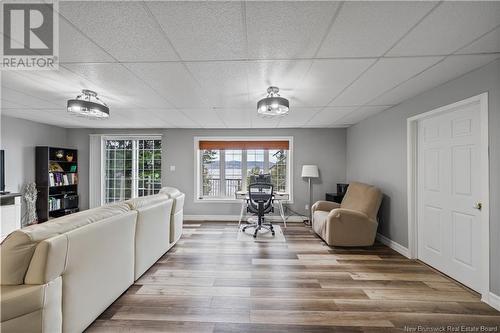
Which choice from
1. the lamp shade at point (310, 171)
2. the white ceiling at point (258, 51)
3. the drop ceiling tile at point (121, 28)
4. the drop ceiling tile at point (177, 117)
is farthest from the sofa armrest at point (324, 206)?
the drop ceiling tile at point (121, 28)

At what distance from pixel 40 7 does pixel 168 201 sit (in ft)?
7.91

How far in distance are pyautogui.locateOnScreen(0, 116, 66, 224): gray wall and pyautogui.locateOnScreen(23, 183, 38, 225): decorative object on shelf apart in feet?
0.38

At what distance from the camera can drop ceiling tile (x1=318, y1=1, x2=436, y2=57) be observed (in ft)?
4.46

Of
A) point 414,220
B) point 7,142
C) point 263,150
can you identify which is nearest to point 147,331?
point 414,220

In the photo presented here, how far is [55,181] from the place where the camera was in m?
4.90

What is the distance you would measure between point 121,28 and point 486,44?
2.81 meters

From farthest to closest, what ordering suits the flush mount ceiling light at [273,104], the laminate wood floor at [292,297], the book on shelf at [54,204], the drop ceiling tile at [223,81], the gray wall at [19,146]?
the book on shelf at [54,204] < the gray wall at [19,146] < the flush mount ceiling light at [273,104] < the drop ceiling tile at [223,81] < the laminate wood floor at [292,297]

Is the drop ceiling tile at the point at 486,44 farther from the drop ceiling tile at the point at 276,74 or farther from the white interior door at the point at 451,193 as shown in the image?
the drop ceiling tile at the point at 276,74

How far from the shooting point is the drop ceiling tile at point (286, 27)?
53.3 inches

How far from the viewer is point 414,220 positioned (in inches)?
125

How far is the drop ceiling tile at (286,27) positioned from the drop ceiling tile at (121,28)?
690 mm

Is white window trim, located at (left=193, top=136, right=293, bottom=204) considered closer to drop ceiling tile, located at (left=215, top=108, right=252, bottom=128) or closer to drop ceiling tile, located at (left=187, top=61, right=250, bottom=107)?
drop ceiling tile, located at (left=215, top=108, right=252, bottom=128)

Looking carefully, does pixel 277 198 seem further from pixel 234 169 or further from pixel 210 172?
pixel 210 172

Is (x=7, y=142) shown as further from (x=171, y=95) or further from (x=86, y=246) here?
(x=86, y=246)
